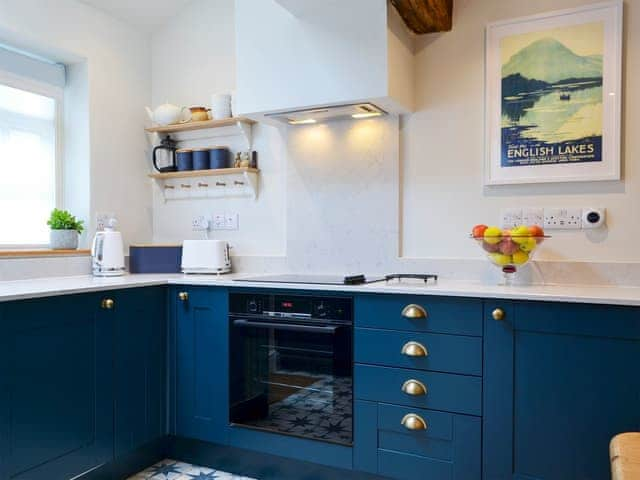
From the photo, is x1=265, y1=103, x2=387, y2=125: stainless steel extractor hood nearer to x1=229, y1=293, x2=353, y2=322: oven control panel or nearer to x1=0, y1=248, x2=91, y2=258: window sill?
x1=229, y1=293, x2=353, y2=322: oven control panel

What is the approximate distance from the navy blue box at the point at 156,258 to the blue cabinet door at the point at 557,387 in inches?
69.3

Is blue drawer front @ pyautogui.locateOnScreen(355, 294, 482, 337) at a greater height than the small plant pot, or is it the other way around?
the small plant pot

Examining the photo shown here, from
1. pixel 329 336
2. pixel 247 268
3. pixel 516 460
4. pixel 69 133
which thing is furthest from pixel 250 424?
pixel 69 133

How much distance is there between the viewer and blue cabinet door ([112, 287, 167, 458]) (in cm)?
220

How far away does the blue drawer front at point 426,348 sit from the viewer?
1.85 meters

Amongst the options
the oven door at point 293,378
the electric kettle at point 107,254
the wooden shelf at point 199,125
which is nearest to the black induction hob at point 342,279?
the oven door at point 293,378

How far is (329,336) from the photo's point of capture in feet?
6.86

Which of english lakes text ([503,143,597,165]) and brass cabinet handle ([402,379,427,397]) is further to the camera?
english lakes text ([503,143,597,165])

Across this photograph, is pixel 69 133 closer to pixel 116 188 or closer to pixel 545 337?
pixel 116 188

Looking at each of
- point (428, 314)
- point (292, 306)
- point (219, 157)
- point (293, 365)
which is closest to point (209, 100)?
point (219, 157)

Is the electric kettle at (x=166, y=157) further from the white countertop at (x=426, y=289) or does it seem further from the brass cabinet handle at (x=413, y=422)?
the brass cabinet handle at (x=413, y=422)

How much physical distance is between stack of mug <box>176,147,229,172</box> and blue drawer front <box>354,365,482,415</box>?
1.50 meters

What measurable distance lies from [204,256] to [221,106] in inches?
33.9

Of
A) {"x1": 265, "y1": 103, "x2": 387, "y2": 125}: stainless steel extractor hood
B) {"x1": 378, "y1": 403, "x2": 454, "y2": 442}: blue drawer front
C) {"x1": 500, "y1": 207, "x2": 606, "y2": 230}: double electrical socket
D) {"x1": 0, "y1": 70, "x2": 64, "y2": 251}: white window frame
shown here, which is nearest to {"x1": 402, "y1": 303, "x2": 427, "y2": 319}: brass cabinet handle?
{"x1": 378, "y1": 403, "x2": 454, "y2": 442}: blue drawer front
